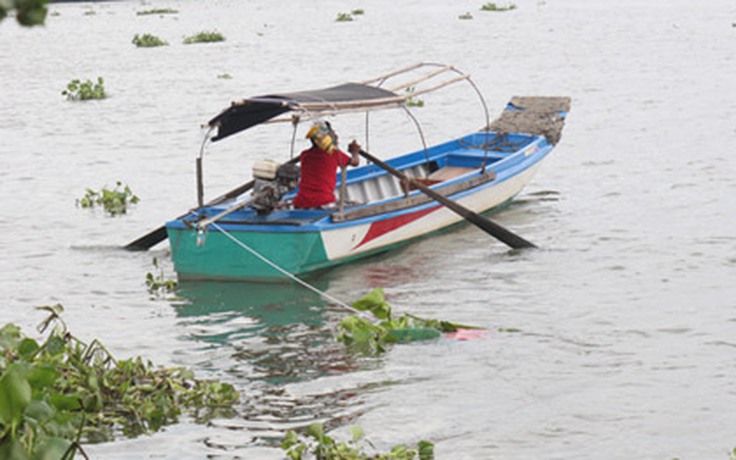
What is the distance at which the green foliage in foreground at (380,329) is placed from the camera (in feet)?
31.0

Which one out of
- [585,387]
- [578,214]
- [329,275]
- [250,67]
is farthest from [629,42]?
[585,387]

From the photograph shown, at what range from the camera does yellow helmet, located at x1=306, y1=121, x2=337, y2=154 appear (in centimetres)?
1203

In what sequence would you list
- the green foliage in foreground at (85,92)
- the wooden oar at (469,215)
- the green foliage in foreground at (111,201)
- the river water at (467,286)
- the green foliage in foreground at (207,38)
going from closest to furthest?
the river water at (467,286) → the wooden oar at (469,215) → the green foliage in foreground at (111,201) → the green foliage in foreground at (85,92) → the green foliage in foreground at (207,38)

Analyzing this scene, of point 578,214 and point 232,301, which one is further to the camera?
point 578,214

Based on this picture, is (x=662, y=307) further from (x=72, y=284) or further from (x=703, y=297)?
(x=72, y=284)

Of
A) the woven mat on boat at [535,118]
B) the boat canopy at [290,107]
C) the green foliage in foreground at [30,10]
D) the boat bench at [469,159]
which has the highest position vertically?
the green foliage in foreground at [30,10]

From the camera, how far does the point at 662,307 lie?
35.9ft

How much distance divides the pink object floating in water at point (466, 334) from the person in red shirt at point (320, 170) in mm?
2843

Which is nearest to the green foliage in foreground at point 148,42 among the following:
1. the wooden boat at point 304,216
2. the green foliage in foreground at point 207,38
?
the green foliage in foreground at point 207,38

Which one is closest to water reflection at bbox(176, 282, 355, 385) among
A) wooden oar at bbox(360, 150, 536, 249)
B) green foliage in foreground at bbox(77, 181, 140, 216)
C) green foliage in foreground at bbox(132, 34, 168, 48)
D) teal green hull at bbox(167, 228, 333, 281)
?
teal green hull at bbox(167, 228, 333, 281)

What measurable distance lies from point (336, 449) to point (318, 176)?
18.4 ft

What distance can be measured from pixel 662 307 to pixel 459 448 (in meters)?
4.02

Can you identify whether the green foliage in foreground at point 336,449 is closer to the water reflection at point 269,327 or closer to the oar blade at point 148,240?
the water reflection at point 269,327

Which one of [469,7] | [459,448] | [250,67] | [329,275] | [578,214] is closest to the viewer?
[459,448]
